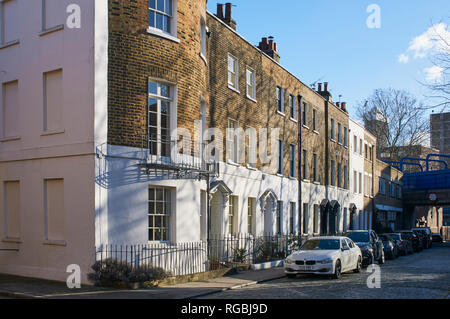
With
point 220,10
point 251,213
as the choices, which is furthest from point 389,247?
point 220,10

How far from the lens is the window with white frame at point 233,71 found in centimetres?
2433

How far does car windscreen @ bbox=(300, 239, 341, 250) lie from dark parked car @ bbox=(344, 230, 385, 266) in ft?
14.3

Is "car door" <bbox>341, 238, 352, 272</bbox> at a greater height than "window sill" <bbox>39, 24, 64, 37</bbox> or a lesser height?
lesser

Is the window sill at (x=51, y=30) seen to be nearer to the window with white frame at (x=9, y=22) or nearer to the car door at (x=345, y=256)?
the window with white frame at (x=9, y=22)

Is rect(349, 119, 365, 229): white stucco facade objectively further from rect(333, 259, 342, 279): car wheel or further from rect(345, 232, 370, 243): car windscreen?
rect(333, 259, 342, 279): car wheel

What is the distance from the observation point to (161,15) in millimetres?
17719

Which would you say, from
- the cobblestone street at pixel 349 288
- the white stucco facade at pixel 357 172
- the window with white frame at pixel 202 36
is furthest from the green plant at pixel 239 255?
the white stucco facade at pixel 357 172

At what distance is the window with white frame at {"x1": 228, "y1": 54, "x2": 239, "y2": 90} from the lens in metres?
24.3

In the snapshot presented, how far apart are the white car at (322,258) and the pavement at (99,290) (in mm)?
1929

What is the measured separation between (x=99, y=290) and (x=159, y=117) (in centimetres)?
595

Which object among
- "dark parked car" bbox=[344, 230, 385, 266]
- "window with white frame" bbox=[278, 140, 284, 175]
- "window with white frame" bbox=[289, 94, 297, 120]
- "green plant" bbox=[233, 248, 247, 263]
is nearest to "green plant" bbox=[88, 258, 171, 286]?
"green plant" bbox=[233, 248, 247, 263]

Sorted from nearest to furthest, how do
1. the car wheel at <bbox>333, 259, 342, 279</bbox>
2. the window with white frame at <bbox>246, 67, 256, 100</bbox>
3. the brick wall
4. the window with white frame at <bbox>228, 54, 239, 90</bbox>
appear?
the brick wall < the car wheel at <bbox>333, 259, 342, 279</bbox> < the window with white frame at <bbox>228, 54, 239, 90</bbox> < the window with white frame at <bbox>246, 67, 256, 100</bbox>

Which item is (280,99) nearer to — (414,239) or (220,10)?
(220,10)

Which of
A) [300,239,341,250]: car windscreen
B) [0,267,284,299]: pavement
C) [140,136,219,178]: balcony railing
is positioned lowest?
[0,267,284,299]: pavement
